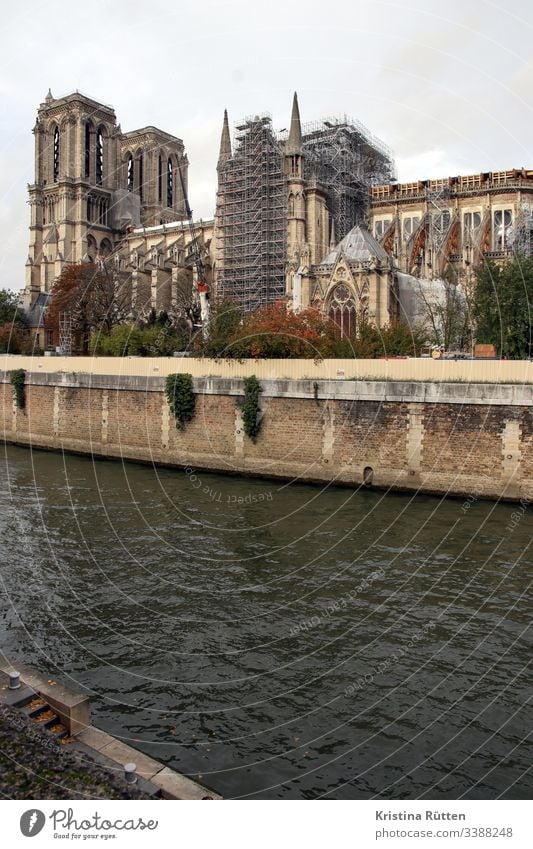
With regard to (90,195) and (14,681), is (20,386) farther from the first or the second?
(90,195)

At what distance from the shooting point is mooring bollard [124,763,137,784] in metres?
6.41

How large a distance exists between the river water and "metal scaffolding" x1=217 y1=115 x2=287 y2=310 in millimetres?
33735

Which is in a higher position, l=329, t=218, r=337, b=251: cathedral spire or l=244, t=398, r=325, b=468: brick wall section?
l=329, t=218, r=337, b=251: cathedral spire

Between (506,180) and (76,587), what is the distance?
54.5m

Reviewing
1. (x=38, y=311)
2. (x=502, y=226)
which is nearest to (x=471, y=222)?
(x=502, y=226)

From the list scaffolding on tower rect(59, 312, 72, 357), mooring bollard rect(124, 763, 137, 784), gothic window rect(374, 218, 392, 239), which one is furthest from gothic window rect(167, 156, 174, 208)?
mooring bollard rect(124, 763, 137, 784)

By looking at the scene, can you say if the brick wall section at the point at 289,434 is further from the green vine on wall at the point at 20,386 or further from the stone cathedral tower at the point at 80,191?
the stone cathedral tower at the point at 80,191

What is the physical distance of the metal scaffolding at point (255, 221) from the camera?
174 feet

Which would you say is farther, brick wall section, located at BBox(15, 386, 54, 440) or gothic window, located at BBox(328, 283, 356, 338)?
gothic window, located at BBox(328, 283, 356, 338)

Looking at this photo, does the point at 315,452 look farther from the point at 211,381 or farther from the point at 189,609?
the point at 189,609

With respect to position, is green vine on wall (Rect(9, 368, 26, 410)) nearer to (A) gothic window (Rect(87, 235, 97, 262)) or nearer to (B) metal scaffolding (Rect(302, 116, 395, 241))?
(B) metal scaffolding (Rect(302, 116, 395, 241))

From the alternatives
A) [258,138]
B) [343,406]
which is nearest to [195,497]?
[343,406]

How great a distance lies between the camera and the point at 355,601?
13977 mm

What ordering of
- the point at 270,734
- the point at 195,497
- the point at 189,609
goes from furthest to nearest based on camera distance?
the point at 195,497 < the point at 189,609 < the point at 270,734
